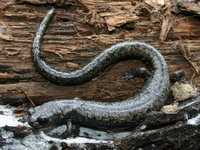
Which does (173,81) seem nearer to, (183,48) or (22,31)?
(183,48)

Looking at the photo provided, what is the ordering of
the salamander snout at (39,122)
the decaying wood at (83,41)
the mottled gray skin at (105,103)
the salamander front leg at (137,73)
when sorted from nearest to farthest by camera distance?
the salamander snout at (39,122) → the mottled gray skin at (105,103) → the decaying wood at (83,41) → the salamander front leg at (137,73)

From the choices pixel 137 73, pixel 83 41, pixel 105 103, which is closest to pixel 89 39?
pixel 83 41

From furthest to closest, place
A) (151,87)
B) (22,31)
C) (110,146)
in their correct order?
(22,31), (151,87), (110,146)

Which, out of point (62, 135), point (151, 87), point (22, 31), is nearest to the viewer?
point (62, 135)

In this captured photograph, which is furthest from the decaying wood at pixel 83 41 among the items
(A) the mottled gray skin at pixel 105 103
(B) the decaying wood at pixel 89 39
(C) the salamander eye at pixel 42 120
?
(C) the salamander eye at pixel 42 120

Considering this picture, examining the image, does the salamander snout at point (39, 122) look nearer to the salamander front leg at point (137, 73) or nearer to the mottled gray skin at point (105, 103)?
the mottled gray skin at point (105, 103)

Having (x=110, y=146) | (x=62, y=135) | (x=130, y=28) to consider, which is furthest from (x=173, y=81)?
(x=62, y=135)
